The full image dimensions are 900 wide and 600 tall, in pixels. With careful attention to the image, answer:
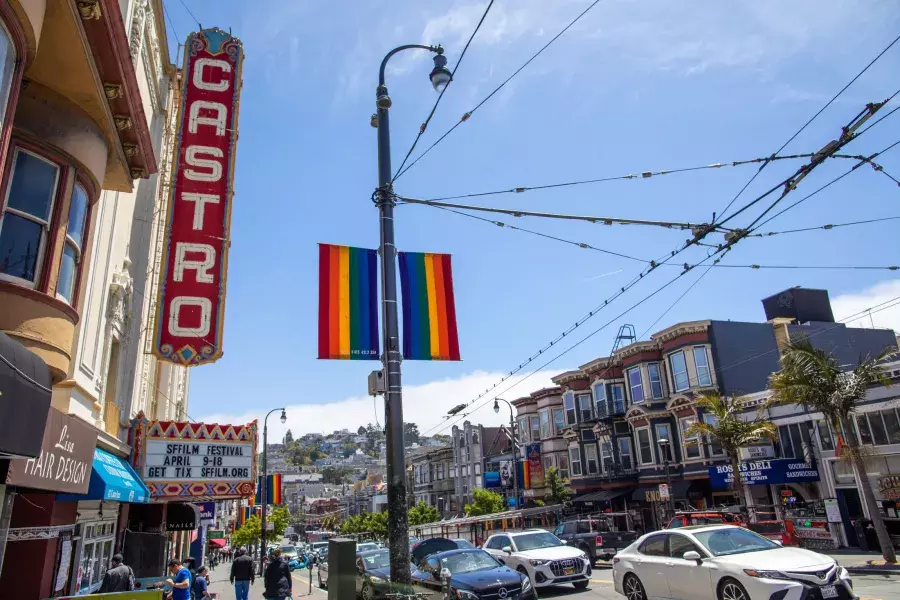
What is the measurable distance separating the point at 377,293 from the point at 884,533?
18.4 m

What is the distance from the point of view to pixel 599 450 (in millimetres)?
42719

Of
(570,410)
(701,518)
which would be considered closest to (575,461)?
(570,410)

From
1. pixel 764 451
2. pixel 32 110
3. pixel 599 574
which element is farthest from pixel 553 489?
pixel 32 110

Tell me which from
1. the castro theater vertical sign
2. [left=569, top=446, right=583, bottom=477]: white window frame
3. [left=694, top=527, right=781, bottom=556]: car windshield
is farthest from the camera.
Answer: [left=569, top=446, right=583, bottom=477]: white window frame

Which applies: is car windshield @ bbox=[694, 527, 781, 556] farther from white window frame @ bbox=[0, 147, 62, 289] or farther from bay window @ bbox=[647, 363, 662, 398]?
bay window @ bbox=[647, 363, 662, 398]

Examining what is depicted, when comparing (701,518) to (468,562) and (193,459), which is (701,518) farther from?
(193,459)

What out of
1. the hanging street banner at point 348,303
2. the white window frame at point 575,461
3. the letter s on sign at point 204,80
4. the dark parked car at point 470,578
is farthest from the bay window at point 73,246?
the white window frame at point 575,461

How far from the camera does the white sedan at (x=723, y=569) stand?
8.88 m

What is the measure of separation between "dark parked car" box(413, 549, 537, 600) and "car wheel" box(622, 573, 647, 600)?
1774mm

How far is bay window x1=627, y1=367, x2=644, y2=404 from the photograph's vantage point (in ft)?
127

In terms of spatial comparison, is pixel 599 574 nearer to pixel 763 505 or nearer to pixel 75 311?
pixel 763 505

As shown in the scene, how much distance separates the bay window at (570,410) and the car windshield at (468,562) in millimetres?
31981

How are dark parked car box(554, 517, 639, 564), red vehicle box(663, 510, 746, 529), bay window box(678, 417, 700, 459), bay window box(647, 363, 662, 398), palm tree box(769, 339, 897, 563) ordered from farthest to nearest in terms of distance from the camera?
bay window box(647, 363, 662, 398) → bay window box(678, 417, 700, 459) → dark parked car box(554, 517, 639, 564) → red vehicle box(663, 510, 746, 529) → palm tree box(769, 339, 897, 563)

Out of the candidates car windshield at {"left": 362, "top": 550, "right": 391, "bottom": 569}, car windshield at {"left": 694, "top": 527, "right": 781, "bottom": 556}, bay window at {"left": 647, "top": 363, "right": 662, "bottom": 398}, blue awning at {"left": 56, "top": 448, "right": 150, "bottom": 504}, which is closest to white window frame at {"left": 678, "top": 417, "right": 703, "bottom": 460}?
bay window at {"left": 647, "top": 363, "right": 662, "bottom": 398}
